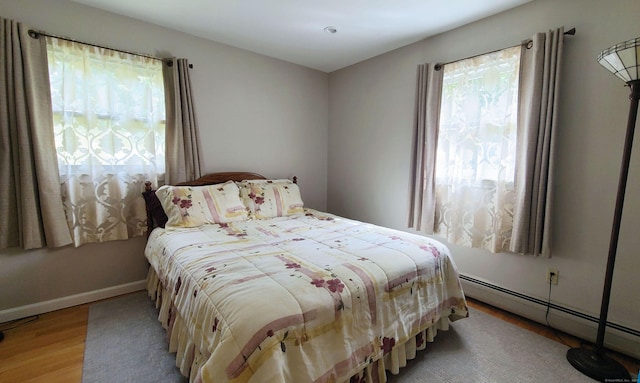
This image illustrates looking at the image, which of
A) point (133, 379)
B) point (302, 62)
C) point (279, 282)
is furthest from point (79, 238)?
point (302, 62)

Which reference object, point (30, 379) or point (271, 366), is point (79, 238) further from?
point (271, 366)

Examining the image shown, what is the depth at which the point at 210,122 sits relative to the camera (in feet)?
9.42

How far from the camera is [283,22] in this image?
2.43 meters

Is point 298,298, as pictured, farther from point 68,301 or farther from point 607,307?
point 68,301

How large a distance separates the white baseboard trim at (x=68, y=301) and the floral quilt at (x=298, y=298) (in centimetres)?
71

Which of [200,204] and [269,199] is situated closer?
[200,204]

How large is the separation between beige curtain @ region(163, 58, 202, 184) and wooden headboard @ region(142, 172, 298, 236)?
142mm

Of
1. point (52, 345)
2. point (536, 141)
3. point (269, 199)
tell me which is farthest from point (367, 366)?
point (52, 345)

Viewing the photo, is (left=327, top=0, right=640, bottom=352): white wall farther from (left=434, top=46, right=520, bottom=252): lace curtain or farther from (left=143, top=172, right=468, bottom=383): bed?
(left=143, top=172, right=468, bottom=383): bed

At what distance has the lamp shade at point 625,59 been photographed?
1390 millimetres

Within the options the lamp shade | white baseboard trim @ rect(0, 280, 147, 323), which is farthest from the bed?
the lamp shade

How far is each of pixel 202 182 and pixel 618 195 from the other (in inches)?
122

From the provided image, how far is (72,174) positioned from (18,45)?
0.93 metres

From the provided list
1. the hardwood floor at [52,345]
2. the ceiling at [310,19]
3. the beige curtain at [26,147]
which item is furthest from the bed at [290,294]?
the ceiling at [310,19]
